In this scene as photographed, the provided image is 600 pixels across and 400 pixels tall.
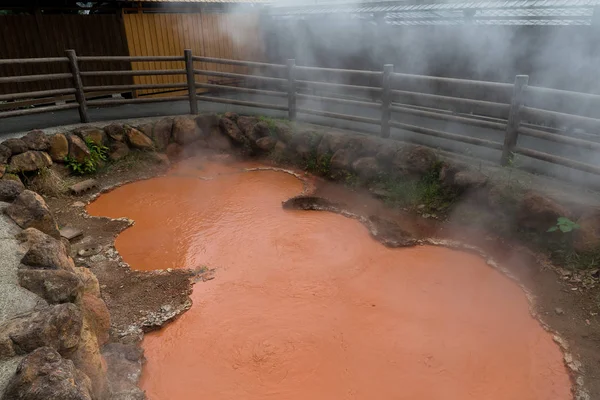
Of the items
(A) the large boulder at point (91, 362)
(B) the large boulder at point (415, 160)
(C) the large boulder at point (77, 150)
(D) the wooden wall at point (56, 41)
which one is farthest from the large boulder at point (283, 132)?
(A) the large boulder at point (91, 362)

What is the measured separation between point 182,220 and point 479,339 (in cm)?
393

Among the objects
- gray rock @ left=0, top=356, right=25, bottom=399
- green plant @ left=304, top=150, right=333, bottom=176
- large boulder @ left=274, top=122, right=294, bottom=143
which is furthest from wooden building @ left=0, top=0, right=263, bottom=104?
gray rock @ left=0, top=356, right=25, bottom=399

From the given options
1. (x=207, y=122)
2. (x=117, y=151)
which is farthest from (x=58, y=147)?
(x=207, y=122)

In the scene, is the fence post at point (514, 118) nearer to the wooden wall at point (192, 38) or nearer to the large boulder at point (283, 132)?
the large boulder at point (283, 132)

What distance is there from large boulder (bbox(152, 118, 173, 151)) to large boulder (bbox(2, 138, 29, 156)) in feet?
6.66

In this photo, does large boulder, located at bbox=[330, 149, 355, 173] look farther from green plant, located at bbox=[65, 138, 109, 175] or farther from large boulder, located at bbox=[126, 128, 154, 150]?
green plant, located at bbox=[65, 138, 109, 175]

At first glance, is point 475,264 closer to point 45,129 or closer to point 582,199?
point 582,199

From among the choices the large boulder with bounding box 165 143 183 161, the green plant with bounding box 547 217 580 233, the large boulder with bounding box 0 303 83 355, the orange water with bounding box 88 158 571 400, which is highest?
the large boulder with bounding box 0 303 83 355

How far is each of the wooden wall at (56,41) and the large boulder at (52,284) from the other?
6.61 m

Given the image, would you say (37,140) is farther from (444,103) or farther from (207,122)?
(444,103)

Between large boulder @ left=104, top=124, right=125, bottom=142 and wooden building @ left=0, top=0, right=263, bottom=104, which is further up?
wooden building @ left=0, top=0, right=263, bottom=104

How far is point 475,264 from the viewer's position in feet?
15.5

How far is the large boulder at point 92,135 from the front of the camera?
22.9 ft

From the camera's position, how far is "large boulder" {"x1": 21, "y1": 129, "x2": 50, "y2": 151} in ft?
20.6
